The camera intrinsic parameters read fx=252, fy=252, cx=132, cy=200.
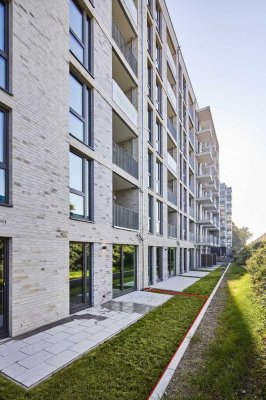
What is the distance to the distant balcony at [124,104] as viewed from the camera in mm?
11219

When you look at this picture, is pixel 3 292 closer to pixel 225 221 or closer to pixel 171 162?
pixel 171 162

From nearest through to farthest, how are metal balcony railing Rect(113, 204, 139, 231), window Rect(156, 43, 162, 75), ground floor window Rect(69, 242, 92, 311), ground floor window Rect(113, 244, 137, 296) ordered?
1. ground floor window Rect(69, 242, 92, 311)
2. ground floor window Rect(113, 244, 137, 296)
3. metal balcony railing Rect(113, 204, 139, 231)
4. window Rect(156, 43, 162, 75)

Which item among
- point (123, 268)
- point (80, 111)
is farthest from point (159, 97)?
point (123, 268)

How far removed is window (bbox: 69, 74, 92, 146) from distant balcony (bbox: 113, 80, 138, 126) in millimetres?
2017

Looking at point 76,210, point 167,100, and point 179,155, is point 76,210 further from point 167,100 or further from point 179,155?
point 179,155

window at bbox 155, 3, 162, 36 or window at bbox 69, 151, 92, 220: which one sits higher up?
window at bbox 155, 3, 162, 36

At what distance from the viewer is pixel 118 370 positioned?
14.2 ft

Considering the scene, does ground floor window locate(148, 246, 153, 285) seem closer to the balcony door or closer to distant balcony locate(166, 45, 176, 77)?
the balcony door

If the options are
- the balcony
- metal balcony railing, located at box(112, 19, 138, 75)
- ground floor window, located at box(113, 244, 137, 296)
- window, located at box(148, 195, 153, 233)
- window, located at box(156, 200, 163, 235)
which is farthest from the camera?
window, located at box(156, 200, 163, 235)

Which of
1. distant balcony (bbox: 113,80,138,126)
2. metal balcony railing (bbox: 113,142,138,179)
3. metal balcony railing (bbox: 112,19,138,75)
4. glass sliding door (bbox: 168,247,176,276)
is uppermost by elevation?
metal balcony railing (bbox: 112,19,138,75)

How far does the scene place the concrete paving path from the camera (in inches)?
169

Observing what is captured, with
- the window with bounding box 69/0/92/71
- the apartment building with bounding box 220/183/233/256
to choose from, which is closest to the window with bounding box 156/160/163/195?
the window with bounding box 69/0/92/71

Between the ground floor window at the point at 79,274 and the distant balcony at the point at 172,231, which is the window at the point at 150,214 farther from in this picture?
the ground floor window at the point at 79,274

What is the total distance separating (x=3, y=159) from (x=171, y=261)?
16165 mm
